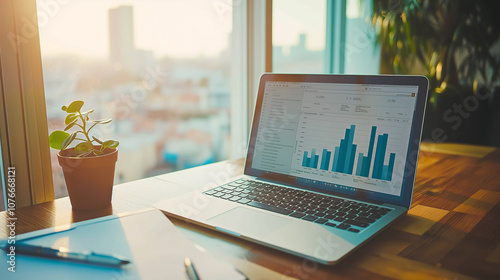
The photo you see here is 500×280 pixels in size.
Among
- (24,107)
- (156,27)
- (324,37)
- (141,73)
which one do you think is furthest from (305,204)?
(324,37)

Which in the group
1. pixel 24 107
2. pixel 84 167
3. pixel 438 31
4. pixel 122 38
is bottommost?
pixel 84 167

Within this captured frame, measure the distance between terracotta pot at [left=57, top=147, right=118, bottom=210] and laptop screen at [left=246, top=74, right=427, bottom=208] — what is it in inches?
13.6

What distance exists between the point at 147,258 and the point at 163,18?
1004 mm

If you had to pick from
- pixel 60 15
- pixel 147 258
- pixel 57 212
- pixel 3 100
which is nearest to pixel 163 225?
pixel 147 258

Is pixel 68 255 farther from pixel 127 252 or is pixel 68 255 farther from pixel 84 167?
pixel 84 167

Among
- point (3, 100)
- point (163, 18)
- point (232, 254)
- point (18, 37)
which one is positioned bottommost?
point (232, 254)

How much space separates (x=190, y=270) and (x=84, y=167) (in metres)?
0.36

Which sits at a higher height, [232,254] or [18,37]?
[18,37]

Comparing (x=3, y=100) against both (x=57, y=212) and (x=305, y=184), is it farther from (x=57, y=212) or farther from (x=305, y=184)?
(x=305, y=184)

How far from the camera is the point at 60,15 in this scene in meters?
1.03

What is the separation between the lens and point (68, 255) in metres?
0.54

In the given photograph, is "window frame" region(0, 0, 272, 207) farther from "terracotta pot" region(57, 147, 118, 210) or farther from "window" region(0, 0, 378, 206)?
"terracotta pot" region(57, 147, 118, 210)

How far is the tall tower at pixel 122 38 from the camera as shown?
1198 mm

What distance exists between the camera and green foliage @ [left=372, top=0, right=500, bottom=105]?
212 centimetres
